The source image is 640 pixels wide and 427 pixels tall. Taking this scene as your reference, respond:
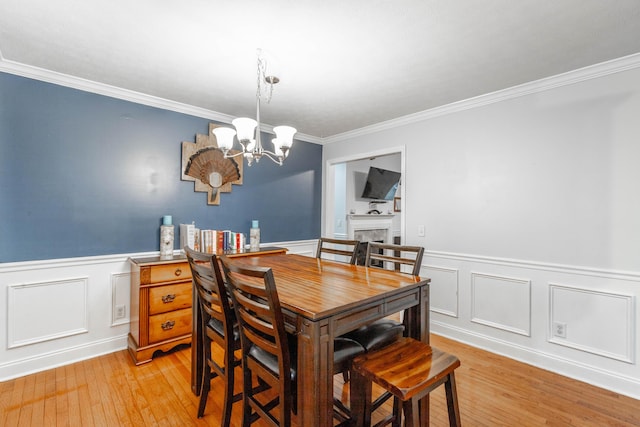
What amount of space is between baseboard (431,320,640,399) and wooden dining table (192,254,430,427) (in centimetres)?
141

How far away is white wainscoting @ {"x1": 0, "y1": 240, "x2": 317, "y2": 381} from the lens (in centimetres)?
228

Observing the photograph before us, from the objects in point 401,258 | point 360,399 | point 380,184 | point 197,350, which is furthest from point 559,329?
point 380,184

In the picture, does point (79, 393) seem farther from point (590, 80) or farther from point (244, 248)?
point (590, 80)

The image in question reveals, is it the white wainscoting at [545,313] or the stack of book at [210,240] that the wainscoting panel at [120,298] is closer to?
the stack of book at [210,240]

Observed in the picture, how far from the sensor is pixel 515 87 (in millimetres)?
2594

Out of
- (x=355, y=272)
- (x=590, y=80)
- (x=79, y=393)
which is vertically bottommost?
(x=79, y=393)

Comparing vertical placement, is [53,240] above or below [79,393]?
above

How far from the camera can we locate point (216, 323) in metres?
1.87

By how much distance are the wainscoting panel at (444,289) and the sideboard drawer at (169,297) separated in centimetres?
241

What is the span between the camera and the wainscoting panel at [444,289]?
301cm

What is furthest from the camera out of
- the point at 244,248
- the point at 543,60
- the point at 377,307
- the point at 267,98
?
the point at 244,248

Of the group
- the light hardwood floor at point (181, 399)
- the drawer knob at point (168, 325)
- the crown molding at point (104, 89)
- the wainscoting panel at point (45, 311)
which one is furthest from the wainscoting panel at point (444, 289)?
the wainscoting panel at point (45, 311)

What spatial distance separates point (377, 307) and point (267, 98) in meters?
2.26

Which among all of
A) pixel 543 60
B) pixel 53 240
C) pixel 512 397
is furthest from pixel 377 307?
pixel 53 240
